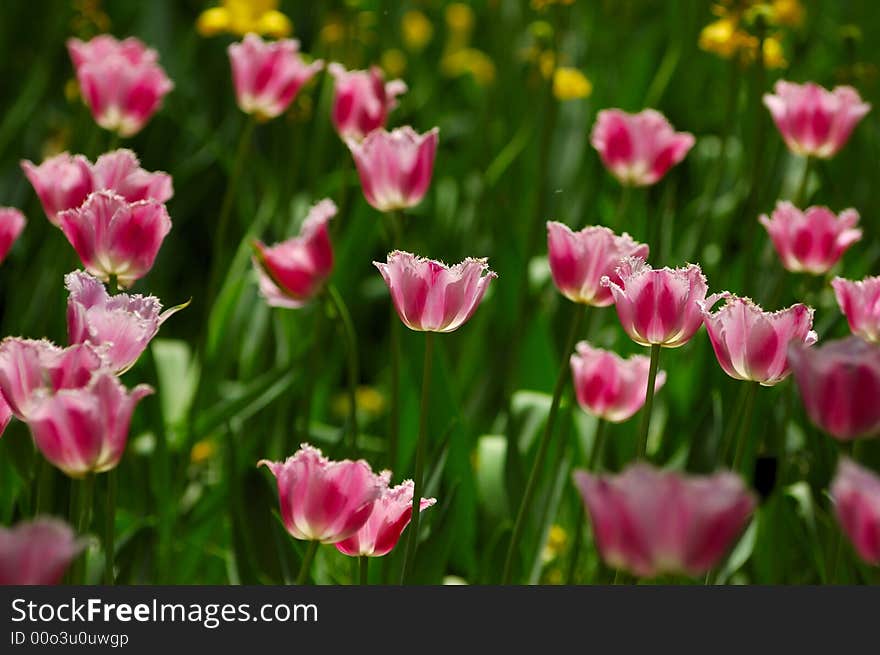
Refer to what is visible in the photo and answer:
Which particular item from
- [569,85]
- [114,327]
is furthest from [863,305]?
[569,85]

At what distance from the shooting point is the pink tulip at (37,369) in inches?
32.6

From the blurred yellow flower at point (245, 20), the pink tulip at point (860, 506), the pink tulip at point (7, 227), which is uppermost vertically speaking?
the pink tulip at point (860, 506)

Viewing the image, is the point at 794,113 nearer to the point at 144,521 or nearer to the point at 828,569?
the point at 828,569

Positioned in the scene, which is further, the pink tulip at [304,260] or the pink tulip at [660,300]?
the pink tulip at [304,260]

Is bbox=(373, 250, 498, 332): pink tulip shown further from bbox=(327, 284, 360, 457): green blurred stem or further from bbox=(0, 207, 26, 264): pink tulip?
bbox=(0, 207, 26, 264): pink tulip

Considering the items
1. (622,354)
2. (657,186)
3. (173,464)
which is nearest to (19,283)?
(173,464)

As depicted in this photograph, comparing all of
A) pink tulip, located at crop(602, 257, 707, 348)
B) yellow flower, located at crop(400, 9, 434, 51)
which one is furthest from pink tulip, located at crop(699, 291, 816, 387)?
yellow flower, located at crop(400, 9, 434, 51)

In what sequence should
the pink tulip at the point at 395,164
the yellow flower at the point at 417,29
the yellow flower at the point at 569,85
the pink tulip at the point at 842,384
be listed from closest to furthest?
the pink tulip at the point at 842,384 → the pink tulip at the point at 395,164 → the yellow flower at the point at 569,85 → the yellow flower at the point at 417,29

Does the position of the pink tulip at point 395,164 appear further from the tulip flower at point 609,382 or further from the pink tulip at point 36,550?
the pink tulip at point 36,550

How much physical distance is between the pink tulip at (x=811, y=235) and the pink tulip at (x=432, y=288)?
47cm

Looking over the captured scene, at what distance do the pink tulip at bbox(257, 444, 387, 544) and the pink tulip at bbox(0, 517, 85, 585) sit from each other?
26 centimetres

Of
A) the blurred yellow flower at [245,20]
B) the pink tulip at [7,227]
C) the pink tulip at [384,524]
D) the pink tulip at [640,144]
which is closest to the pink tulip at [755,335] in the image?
the pink tulip at [384,524]

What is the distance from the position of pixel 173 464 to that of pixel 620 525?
1181 millimetres

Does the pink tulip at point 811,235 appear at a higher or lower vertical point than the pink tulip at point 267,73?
lower
